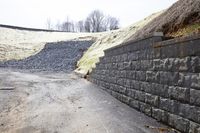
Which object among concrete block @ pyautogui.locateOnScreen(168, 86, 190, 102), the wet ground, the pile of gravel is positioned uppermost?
the pile of gravel

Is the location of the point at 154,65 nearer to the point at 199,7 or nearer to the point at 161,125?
the point at 161,125

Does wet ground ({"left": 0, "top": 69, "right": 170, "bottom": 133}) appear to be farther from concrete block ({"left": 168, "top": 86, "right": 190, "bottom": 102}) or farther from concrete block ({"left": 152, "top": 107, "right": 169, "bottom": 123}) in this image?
concrete block ({"left": 168, "top": 86, "right": 190, "bottom": 102})

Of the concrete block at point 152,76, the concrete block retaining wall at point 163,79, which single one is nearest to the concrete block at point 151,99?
the concrete block retaining wall at point 163,79

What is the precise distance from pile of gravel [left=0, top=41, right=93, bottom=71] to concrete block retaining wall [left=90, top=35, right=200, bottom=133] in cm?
1633

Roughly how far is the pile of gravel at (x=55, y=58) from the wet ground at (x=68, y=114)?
45.6 ft

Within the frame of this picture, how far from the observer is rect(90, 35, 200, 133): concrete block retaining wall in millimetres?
5379

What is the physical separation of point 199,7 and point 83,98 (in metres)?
5.36

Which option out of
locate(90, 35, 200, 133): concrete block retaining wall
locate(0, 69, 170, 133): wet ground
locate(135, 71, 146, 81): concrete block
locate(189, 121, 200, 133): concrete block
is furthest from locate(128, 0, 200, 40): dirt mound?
locate(189, 121, 200, 133): concrete block

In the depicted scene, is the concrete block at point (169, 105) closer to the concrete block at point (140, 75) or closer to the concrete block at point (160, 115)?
the concrete block at point (160, 115)

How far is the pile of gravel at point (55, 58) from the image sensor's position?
2670cm

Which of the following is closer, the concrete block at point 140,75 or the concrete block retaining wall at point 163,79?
the concrete block retaining wall at point 163,79

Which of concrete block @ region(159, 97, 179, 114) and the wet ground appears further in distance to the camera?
the wet ground

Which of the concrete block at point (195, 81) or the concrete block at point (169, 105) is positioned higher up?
the concrete block at point (195, 81)

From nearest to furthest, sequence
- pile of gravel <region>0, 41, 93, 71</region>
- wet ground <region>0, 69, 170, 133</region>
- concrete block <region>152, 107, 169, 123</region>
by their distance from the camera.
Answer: concrete block <region>152, 107, 169, 123</region>
wet ground <region>0, 69, 170, 133</region>
pile of gravel <region>0, 41, 93, 71</region>
